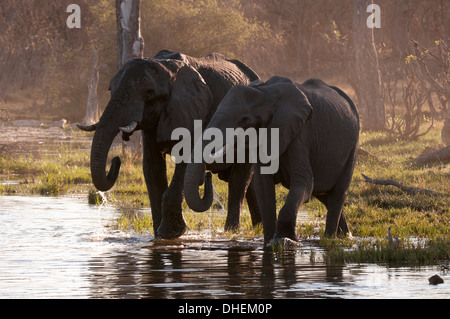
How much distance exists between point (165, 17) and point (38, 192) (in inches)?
993

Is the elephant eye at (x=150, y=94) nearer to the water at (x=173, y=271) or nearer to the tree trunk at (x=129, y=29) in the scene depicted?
the water at (x=173, y=271)

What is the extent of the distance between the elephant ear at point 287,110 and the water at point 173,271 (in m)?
1.26

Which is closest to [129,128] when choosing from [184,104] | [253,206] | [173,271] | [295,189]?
[184,104]

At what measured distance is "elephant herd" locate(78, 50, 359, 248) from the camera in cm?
996

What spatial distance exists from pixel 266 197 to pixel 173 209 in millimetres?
1435

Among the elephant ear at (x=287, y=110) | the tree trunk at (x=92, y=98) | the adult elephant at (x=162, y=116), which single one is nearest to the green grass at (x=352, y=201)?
the adult elephant at (x=162, y=116)

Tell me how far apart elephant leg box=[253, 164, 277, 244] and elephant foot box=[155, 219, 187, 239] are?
136 centimetres

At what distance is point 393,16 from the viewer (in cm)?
4997

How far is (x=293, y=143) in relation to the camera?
10195 mm

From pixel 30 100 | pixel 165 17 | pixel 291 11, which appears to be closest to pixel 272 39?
pixel 291 11

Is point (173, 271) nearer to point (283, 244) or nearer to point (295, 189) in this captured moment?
point (283, 244)

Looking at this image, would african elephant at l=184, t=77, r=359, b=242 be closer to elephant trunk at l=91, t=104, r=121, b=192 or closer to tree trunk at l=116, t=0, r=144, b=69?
elephant trunk at l=91, t=104, r=121, b=192
